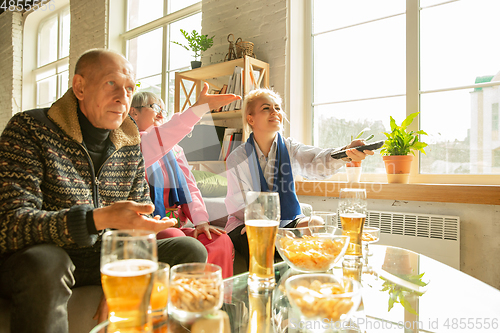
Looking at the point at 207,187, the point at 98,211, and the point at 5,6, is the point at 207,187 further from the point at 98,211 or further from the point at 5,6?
the point at 5,6

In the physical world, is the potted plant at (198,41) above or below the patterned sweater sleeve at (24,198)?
above

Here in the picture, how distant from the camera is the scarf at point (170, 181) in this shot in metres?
1.73

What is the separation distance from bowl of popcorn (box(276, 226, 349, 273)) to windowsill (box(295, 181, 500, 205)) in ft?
5.15

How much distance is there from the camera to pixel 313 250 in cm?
85

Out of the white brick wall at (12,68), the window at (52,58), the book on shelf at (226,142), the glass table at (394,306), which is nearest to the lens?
the glass table at (394,306)

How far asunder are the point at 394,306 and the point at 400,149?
1.71 m

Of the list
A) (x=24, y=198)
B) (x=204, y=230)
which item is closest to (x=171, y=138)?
(x=204, y=230)

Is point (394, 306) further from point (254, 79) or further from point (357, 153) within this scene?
point (254, 79)

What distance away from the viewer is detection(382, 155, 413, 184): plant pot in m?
2.31

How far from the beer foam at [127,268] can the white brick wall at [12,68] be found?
22.9 ft

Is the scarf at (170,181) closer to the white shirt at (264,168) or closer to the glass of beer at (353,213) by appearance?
the white shirt at (264,168)

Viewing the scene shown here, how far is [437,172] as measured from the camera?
7.92ft

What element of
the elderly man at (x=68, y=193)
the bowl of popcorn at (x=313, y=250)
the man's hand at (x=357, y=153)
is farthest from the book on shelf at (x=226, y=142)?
the bowl of popcorn at (x=313, y=250)

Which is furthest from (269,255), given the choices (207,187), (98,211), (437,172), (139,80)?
(139,80)
